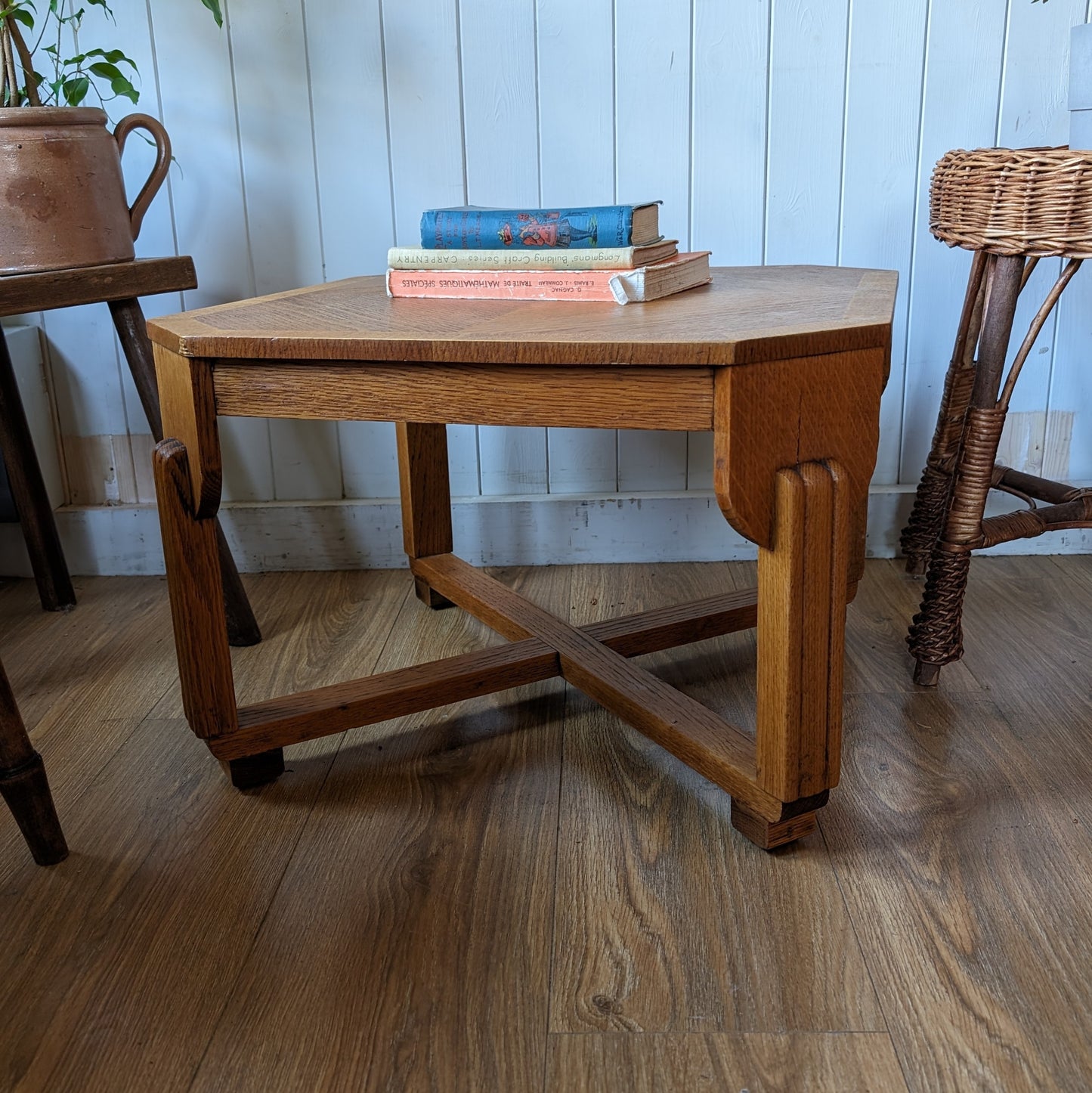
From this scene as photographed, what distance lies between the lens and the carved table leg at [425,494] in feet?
5.39

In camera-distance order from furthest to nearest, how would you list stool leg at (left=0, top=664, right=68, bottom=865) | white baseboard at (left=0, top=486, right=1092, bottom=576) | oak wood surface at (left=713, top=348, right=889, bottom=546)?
white baseboard at (left=0, top=486, right=1092, bottom=576) → stool leg at (left=0, top=664, right=68, bottom=865) → oak wood surface at (left=713, top=348, right=889, bottom=546)

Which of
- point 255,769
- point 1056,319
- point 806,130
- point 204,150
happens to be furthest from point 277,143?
point 1056,319

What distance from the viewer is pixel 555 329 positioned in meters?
1.00

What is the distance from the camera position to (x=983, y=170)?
4.11ft

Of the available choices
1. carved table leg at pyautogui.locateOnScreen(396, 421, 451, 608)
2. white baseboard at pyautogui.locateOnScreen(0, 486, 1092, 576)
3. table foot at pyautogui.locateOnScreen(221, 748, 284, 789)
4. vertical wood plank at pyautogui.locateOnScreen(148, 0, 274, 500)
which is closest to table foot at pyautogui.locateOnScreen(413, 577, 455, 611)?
carved table leg at pyautogui.locateOnScreen(396, 421, 451, 608)

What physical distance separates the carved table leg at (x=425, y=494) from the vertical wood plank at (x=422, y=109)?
0.46 ft

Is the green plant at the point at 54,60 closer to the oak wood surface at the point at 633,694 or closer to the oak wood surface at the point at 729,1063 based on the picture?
the oak wood surface at the point at 633,694

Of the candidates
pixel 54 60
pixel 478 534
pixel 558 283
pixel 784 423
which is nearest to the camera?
pixel 784 423

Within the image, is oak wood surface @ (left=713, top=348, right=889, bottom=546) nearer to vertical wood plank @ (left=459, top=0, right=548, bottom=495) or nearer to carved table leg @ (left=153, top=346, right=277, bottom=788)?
carved table leg @ (left=153, top=346, right=277, bottom=788)

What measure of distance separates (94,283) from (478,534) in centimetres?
74

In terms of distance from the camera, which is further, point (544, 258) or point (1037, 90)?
point (1037, 90)

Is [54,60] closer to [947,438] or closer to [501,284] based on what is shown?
[501,284]

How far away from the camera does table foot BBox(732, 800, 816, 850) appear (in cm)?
106

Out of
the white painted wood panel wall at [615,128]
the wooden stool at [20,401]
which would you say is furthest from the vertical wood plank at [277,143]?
the wooden stool at [20,401]
